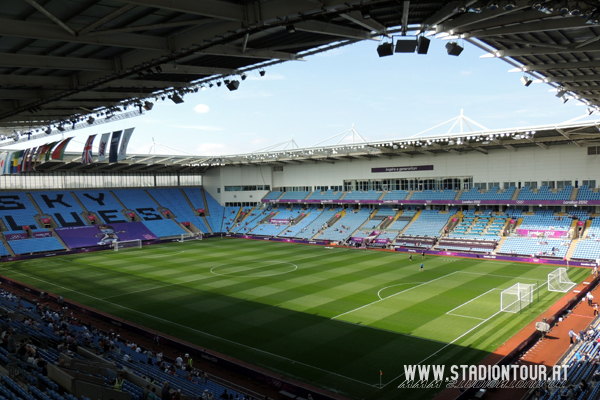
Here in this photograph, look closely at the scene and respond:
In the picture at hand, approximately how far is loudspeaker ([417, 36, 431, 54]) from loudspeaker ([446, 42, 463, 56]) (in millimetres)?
1088

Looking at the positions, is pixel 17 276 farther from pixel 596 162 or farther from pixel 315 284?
pixel 596 162

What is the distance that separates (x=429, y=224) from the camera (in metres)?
55.1

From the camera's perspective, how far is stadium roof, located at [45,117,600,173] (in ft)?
144

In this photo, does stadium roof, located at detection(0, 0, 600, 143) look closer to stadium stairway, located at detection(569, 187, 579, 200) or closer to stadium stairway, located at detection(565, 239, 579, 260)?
stadium stairway, located at detection(565, 239, 579, 260)

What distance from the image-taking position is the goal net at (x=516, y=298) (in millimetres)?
26656

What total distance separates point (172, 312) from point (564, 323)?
23513 mm

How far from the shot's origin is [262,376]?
718 inches

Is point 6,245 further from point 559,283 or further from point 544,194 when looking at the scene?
point 544,194

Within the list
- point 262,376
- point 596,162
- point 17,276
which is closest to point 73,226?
point 17,276

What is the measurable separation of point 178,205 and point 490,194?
4963 centimetres

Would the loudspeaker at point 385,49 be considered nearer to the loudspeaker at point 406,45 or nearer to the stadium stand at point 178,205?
the loudspeaker at point 406,45

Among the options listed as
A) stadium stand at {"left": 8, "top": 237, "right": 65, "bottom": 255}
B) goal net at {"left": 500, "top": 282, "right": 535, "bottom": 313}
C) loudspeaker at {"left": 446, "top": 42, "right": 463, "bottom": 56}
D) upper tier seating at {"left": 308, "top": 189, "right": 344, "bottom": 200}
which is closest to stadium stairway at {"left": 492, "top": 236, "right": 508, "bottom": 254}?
goal net at {"left": 500, "top": 282, "right": 535, "bottom": 313}

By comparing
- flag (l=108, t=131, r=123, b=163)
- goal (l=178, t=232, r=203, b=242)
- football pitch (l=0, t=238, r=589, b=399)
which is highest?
flag (l=108, t=131, r=123, b=163)

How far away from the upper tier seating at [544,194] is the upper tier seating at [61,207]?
2304 inches
